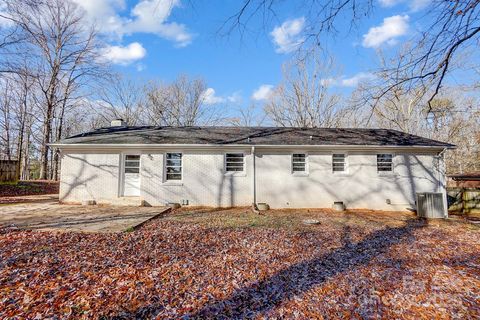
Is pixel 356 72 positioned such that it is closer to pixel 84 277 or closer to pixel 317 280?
pixel 317 280

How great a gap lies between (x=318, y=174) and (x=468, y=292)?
789 cm

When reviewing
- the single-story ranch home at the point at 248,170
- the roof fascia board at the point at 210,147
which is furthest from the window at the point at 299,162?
the roof fascia board at the point at 210,147

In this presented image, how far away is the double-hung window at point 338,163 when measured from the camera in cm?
1144

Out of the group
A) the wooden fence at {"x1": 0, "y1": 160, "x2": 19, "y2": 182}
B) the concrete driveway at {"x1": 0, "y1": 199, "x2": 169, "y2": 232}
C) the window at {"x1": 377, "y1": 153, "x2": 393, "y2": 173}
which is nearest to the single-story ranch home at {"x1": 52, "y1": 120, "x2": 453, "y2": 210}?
the window at {"x1": 377, "y1": 153, "x2": 393, "y2": 173}

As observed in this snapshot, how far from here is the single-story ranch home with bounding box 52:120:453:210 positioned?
10617mm

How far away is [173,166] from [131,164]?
6.35 feet

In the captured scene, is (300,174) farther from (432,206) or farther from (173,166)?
(173,166)

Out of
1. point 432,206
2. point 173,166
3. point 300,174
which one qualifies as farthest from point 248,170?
point 432,206

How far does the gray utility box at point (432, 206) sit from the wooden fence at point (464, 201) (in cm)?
317

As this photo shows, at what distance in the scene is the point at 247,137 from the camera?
1191 centimetres

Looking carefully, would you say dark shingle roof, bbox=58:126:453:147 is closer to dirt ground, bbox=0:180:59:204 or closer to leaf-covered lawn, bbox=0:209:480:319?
leaf-covered lawn, bbox=0:209:480:319

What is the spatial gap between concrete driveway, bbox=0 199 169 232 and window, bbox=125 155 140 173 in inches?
72.5

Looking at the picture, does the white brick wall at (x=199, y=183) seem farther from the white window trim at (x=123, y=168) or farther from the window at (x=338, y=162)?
the window at (x=338, y=162)

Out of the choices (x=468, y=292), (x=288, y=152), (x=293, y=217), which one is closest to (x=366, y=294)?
(x=468, y=292)
